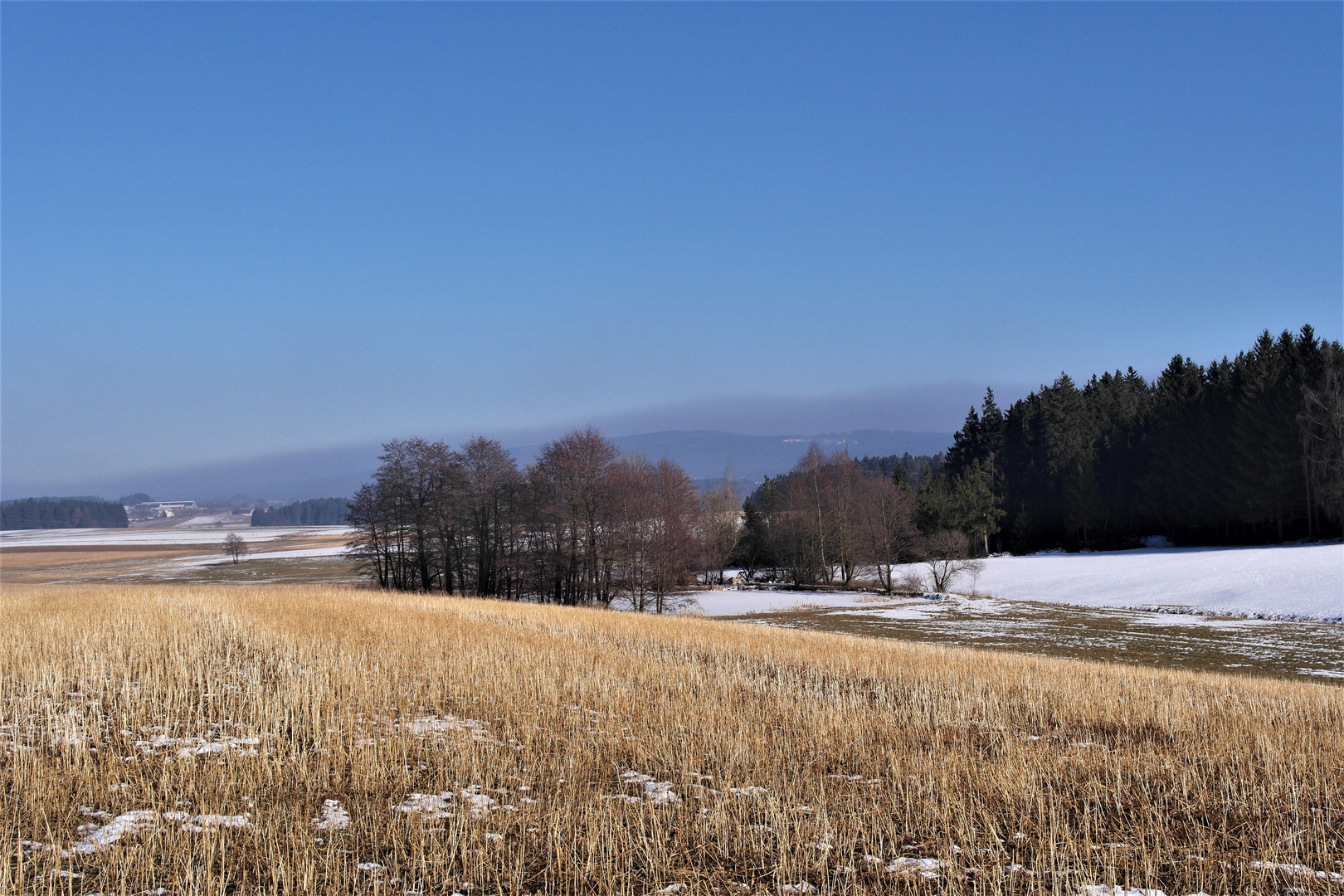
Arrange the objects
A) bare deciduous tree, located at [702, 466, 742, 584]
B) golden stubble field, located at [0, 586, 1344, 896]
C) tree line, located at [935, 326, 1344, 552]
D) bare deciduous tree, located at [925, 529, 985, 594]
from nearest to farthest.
Result: golden stubble field, located at [0, 586, 1344, 896]
bare deciduous tree, located at [925, 529, 985, 594]
tree line, located at [935, 326, 1344, 552]
bare deciduous tree, located at [702, 466, 742, 584]

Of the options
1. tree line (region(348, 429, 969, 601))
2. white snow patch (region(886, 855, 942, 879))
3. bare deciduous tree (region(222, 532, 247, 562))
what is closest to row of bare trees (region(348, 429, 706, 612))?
tree line (region(348, 429, 969, 601))

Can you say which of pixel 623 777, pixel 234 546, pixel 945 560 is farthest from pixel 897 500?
pixel 234 546

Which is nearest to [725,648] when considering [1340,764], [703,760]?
[703,760]

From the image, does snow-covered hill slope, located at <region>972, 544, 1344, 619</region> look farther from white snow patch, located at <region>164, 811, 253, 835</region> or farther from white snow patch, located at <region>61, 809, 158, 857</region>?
white snow patch, located at <region>61, 809, 158, 857</region>

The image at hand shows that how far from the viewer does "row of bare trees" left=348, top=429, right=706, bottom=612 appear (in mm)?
56000

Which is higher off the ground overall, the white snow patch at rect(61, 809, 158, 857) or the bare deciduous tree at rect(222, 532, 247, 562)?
the white snow patch at rect(61, 809, 158, 857)

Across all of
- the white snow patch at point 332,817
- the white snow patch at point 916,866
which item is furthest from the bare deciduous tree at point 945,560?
the white snow patch at point 332,817

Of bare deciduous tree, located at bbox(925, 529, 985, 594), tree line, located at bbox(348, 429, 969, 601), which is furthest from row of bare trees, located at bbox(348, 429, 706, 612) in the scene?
bare deciduous tree, located at bbox(925, 529, 985, 594)

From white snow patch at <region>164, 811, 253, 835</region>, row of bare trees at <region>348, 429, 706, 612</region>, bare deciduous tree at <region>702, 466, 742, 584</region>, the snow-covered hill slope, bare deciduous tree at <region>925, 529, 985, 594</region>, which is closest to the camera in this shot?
white snow patch at <region>164, 811, 253, 835</region>

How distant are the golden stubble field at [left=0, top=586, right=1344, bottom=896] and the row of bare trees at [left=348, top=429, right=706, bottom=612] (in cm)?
4225

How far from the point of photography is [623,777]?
749cm

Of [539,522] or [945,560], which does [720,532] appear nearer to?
[945,560]

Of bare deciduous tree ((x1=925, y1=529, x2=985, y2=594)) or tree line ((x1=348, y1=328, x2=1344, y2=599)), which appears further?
bare deciduous tree ((x1=925, y1=529, x2=985, y2=594))

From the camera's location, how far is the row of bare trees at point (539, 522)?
56.0 meters
